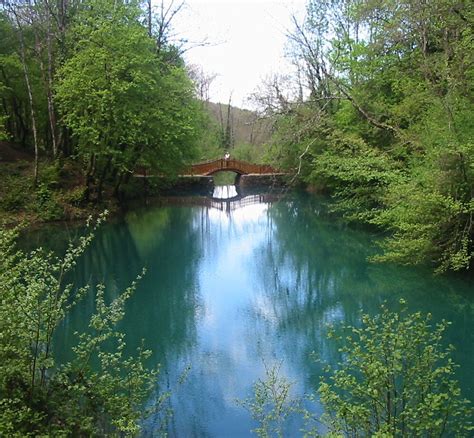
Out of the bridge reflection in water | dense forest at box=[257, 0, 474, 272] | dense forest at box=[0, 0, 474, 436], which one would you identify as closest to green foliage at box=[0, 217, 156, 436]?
dense forest at box=[0, 0, 474, 436]

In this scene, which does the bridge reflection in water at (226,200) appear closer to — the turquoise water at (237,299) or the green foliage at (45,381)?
the turquoise water at (237,299)

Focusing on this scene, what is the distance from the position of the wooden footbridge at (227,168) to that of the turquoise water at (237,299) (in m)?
12.2

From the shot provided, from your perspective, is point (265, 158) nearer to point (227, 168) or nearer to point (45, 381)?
point (227, 168)

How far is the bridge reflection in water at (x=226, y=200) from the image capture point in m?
27.4

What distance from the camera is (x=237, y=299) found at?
37.9 feet

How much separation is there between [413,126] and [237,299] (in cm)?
694

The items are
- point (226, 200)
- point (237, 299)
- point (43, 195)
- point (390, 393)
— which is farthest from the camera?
point (226, 200)

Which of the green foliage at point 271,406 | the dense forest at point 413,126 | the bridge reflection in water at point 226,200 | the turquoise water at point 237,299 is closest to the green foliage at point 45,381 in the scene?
the turquoise water at point 237,299

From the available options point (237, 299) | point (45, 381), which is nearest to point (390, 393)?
point (45, 381)

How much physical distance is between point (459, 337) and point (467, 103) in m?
5.33

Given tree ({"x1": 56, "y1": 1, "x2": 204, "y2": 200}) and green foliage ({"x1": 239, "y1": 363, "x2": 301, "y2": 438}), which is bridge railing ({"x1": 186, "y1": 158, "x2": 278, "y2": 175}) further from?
green foliage ({"x1": 239, "y1": 363, "x2": 301, "y2": 438})

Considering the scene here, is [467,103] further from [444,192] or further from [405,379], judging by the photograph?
[405,379]

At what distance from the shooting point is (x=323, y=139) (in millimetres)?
20953

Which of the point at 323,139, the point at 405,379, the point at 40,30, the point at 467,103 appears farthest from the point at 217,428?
the point at 40,30
